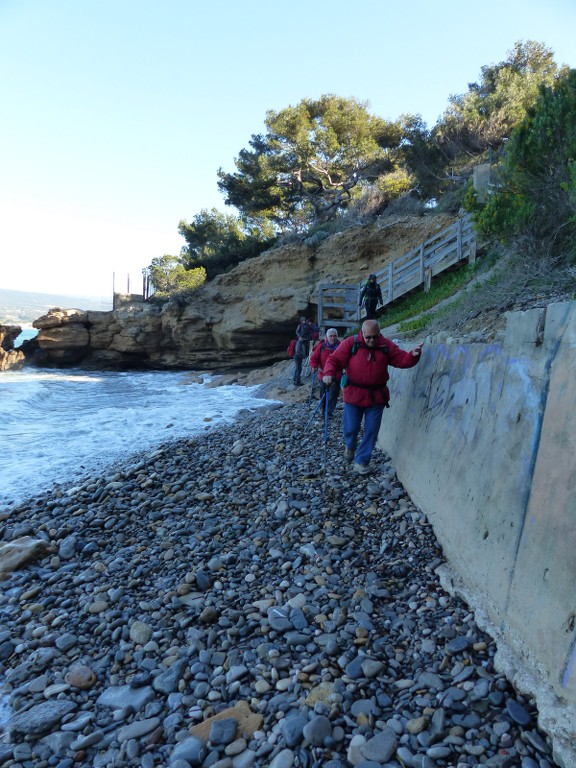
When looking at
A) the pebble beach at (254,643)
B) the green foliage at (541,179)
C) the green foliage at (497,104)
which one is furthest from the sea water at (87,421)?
the green foliage at (497,104)

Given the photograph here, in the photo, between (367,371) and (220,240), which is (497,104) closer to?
(220,240)

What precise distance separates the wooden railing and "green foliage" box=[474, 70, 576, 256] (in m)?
5.77

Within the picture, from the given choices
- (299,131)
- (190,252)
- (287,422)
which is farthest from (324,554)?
(190,252)

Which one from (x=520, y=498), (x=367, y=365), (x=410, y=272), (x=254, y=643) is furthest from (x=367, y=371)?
(x=410, y=272)

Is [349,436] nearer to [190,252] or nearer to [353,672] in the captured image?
[353,672]

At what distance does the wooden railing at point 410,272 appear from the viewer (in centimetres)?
1554

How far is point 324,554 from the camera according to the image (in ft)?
13.2

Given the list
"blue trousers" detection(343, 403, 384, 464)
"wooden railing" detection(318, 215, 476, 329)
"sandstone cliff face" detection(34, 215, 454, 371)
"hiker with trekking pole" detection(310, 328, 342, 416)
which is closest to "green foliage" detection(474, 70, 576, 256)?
"hiker with trekking pole" detection(310, 328, 342, 416)

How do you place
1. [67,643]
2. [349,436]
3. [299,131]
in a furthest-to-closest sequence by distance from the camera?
[299,131], [349,436], [67,643]

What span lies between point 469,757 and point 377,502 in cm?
278

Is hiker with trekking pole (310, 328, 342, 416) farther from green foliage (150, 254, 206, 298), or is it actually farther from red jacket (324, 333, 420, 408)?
green foliage (150, 254, 206, 298)

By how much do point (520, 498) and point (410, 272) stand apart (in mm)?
15939

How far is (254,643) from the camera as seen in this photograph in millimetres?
3135

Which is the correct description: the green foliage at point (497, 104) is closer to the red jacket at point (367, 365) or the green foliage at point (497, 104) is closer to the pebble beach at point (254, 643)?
the red jacket at point (367, 365)
